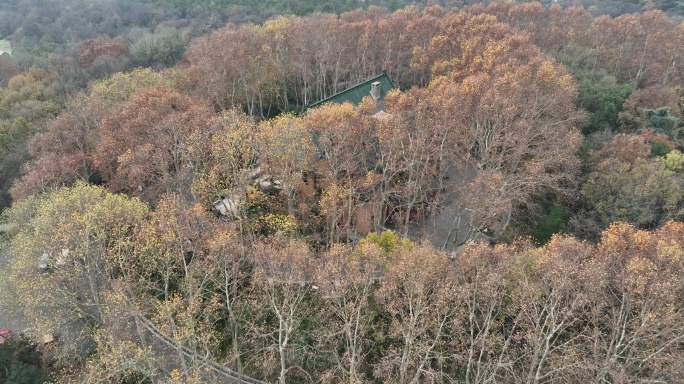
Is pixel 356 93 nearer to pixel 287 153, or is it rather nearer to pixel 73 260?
pixel 287 153

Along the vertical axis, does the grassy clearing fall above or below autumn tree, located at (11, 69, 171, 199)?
below

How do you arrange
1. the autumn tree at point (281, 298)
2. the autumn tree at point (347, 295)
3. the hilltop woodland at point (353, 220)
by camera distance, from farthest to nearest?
the autumn tree at point (281, 298)
the autumn tree at point (347, 295)
the hilltop woodland at point (353, 220)

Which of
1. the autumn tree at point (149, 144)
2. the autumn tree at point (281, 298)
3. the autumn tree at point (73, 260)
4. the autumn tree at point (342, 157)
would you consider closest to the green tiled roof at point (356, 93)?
the autumn tree at point (342, 157)

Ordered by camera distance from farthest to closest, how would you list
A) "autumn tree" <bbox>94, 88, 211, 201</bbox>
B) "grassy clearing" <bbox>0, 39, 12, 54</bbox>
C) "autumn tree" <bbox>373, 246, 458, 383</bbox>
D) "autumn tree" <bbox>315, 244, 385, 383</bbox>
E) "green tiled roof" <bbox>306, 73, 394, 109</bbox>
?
1. "grassy clearing" <bbox>0, 39, 12, 54</bbox>
2. "green tiled roof" <bbox>306, 73, 394, 109</bbox>
3. "autumn tree" <bbox>94, 88, 211, 201</bbox>
4. "autumn tree" <bbox>315, 244, 385, 383</bbox>
5. "autumn tree" <bbox>373, 246, 458, 383</bbox>

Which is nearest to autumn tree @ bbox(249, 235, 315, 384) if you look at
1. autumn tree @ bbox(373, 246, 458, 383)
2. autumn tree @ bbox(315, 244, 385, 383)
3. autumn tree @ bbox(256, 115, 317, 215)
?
autumn tree @ bbox(315, 244, 385, 383)

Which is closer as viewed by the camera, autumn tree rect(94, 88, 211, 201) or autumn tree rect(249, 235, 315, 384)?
autumn tree rect(249, 235, 315, 384)

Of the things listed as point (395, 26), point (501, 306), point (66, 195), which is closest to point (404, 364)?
point (501, 306)

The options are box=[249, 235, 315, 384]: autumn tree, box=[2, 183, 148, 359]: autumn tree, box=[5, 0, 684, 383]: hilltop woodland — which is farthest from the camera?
box=[2, 183, 148, 359]: autumn tree

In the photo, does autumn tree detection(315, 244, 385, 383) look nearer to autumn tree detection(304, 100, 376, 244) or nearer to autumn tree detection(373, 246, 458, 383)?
autumn tree detection(373, 246, 458, 383)

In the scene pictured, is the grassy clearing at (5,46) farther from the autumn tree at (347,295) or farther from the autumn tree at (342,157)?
the autumn tree at (347,295)
